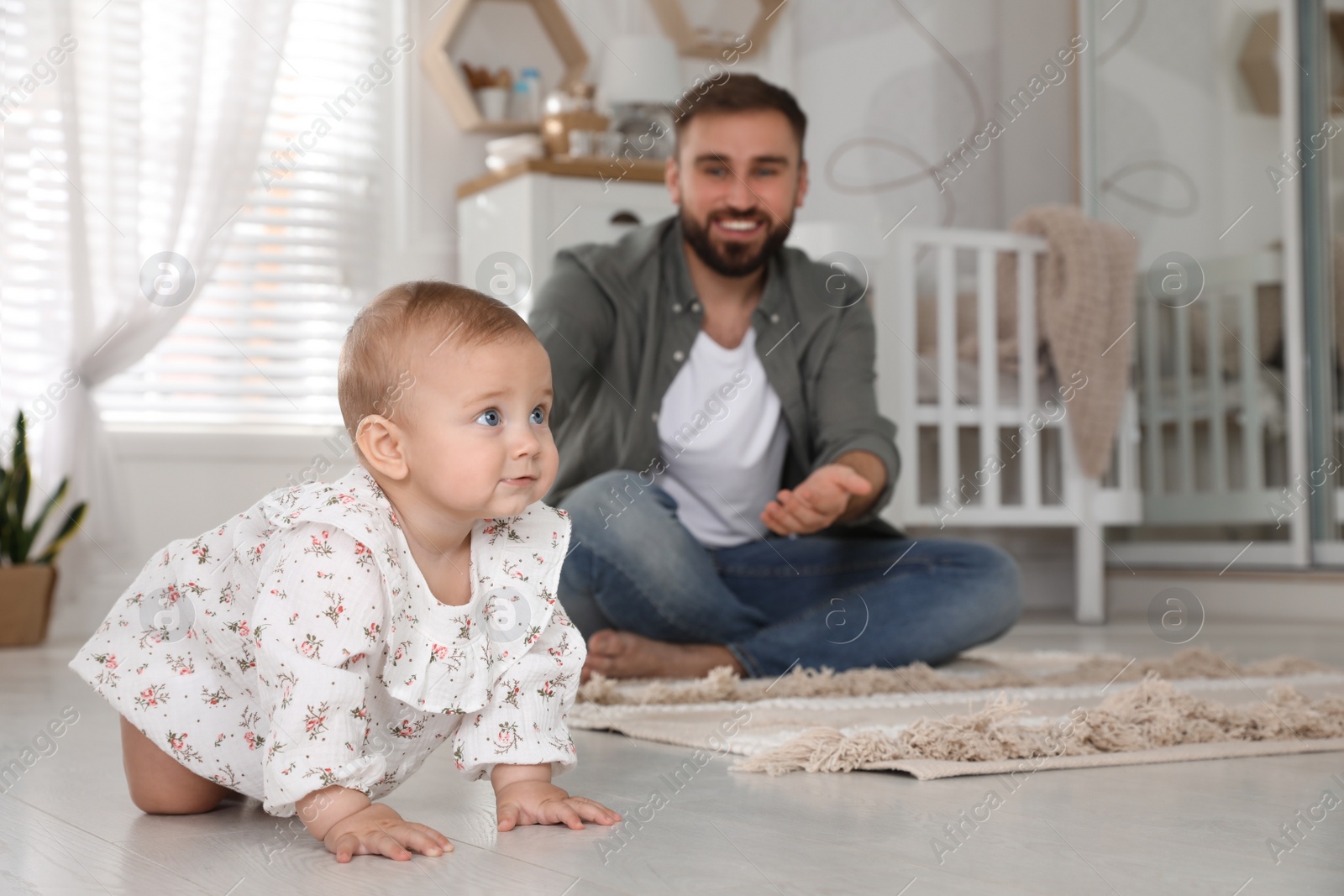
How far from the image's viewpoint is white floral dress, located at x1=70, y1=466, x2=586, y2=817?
2.45ft

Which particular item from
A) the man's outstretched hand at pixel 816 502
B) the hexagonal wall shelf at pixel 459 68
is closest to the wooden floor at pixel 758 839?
the man's outstretched hand at pixel 816 502

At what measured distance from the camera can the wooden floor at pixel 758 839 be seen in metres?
0.67

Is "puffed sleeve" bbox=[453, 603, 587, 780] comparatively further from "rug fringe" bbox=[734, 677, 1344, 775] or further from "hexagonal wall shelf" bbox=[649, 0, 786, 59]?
"hexagonal wall shelf" bbox=[649, 0, 786, 59]

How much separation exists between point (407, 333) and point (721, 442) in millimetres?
939

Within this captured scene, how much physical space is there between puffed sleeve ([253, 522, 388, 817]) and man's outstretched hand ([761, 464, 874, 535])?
64 centimetres

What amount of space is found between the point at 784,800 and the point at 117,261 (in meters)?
2.23

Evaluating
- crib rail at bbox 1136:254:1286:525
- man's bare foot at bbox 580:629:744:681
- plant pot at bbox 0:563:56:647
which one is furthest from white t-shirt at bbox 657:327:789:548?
crib rail at bbox 1136:254:1286:525

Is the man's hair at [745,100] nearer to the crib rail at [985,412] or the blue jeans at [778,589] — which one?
the blue jeans at [778,589]

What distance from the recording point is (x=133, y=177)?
272 cm

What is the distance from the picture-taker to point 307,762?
0.74 meters

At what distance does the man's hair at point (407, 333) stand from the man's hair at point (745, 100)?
95cm

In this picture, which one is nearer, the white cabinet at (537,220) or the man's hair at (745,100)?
the man's hair at (745,100)

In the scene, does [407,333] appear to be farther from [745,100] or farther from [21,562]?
[21,562]

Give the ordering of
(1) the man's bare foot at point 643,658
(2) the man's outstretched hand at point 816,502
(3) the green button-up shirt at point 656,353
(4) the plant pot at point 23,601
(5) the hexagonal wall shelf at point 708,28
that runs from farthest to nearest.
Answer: (5) the hexagonal wall shelf at point 708,28
(4) the plant pot at point 23,601
(3) the green button-up shirt at point 656,353
(1) the man's bare foot at point 643,658
(2) the man's outstretched hand at point 816,502
